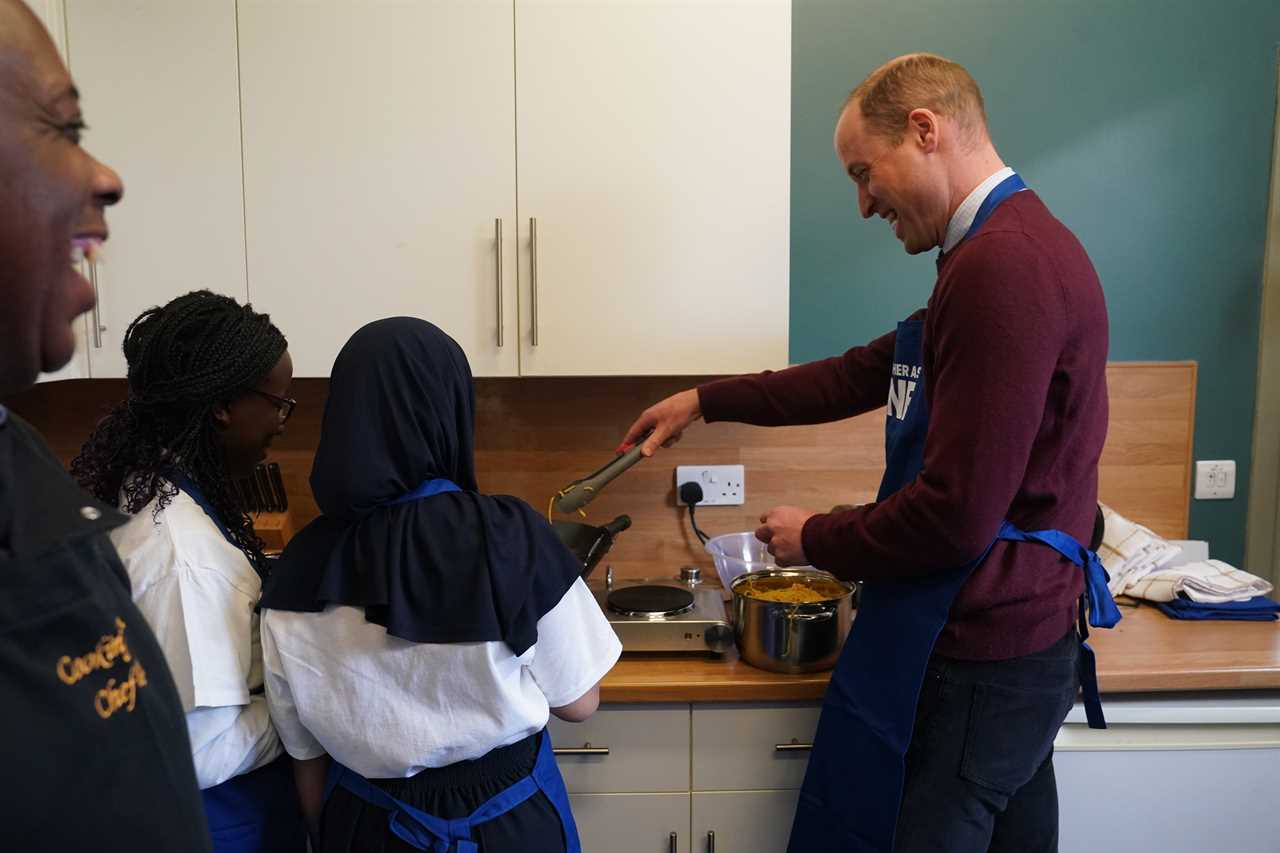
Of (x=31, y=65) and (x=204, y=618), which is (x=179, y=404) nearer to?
(x=204, y=618)

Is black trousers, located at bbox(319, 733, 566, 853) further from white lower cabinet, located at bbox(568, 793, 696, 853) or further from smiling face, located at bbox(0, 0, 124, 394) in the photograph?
smiling face, located at bbox(0, 0, 124, 394)

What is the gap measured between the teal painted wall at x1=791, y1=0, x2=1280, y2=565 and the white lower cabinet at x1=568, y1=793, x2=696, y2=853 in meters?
0.99

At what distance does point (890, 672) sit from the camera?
1286mm

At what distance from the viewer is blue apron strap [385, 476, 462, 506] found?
1.07 meters

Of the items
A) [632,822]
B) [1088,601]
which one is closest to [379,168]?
[632,822]

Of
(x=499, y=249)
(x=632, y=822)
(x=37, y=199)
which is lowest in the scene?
(x=632, y=822)

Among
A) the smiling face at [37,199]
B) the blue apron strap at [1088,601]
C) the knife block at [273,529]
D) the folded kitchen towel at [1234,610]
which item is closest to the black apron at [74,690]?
the smiling face at [37,199]

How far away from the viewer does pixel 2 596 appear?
0.45 meters

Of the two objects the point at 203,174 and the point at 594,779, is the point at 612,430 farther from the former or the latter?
the point at 203,174

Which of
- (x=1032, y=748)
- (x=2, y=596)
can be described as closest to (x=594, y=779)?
(x=1032, y=748)

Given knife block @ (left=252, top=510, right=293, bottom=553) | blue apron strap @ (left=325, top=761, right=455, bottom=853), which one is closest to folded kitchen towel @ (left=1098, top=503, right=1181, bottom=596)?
blue apron strap @ (left=325, top=761, right=455, bottom=853)

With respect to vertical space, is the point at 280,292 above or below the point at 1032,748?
above

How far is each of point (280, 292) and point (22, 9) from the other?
117cm

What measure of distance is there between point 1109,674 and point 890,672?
49cm
